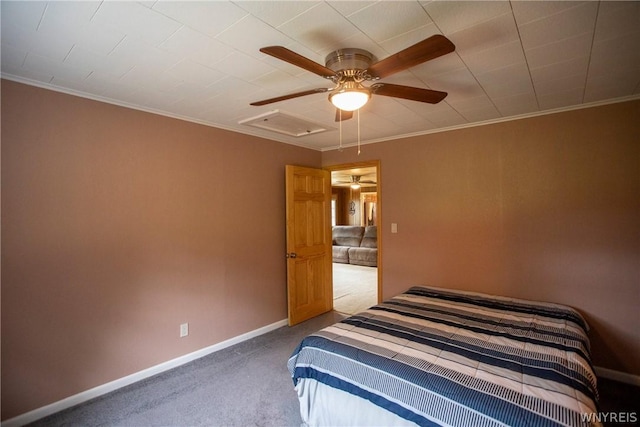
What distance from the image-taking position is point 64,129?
223 centimetres

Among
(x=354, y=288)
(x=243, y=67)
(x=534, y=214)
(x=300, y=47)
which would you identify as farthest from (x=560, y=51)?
(x=354, y=288)

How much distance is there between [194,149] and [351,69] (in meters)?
1.93

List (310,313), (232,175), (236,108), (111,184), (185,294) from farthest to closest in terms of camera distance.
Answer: (310,313)
(232,175)
(185,294)
(236,108)
(111,184)

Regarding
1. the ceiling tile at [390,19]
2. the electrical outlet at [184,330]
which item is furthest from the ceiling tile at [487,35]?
the electrical outlet at [184,330]

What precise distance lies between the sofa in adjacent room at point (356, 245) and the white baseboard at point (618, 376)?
507 cm

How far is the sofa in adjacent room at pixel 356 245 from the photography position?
7793mm

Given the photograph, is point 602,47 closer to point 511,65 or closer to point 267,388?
point 511,65

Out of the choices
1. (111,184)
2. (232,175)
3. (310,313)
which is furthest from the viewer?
(310,313)

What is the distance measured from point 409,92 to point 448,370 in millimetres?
1573

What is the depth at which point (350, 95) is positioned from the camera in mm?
1645

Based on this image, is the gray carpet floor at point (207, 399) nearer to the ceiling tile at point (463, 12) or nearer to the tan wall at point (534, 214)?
the tan wall at point (534, 214)

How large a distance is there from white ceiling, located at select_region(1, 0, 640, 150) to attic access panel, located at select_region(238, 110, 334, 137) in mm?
268

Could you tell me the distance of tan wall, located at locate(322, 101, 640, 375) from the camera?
8.29 feet

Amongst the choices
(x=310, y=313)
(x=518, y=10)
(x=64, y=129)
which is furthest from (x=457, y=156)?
(x=64, y=129)
